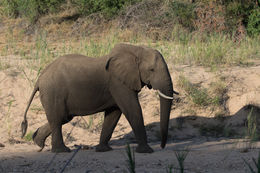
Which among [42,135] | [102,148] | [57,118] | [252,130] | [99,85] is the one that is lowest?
[252,130]

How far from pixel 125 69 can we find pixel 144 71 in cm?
25

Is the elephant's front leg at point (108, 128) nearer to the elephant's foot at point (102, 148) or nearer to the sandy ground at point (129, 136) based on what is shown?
the elephant's foot at point (102, 148)

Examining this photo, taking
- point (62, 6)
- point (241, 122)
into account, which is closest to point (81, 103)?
point (241, 122)

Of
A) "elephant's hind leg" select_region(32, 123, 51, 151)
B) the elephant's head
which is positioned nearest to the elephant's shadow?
"elephant's hind leg" select_region(32, 123, 51, 151)

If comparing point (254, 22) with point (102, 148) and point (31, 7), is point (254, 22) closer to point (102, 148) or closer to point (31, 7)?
point (31, 7)

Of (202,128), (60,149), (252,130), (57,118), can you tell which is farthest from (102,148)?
(252,130)

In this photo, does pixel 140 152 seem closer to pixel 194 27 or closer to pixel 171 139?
pixel 171 139

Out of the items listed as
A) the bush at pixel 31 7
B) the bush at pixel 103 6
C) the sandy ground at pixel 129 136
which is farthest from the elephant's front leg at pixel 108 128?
the bush at pixel 31 7

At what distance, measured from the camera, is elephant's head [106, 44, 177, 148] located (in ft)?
19.6

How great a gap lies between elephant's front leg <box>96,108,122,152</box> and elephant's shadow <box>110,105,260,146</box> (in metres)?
0.88

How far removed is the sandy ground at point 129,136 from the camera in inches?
213

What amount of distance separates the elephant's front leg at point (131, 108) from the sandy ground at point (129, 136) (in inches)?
8.5

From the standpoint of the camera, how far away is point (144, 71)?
6156mm

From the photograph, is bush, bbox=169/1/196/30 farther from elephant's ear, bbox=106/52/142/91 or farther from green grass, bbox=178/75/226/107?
elephant's ear, bbox=106/52/142/91
